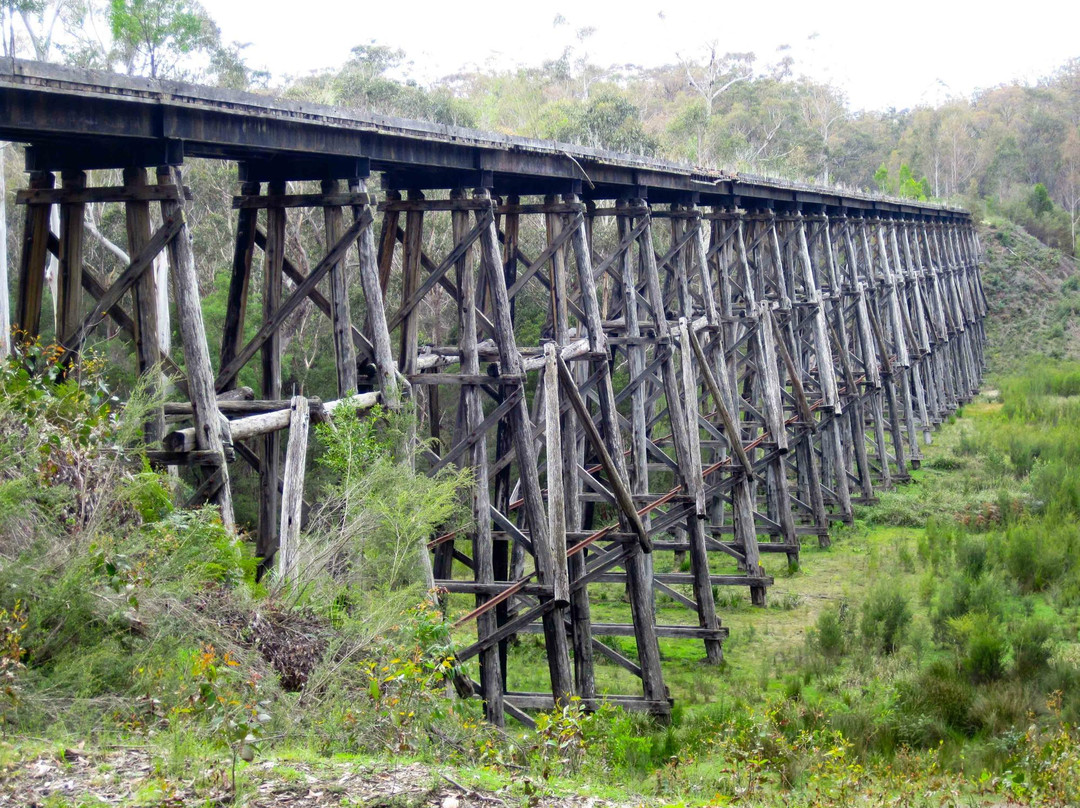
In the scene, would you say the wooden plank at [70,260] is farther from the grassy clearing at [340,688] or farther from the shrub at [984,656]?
the shrub at [984,656]

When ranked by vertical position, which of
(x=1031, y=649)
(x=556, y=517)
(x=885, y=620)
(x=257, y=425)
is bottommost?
(x=885, y=620)

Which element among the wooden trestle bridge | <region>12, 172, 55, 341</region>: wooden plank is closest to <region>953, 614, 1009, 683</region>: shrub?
the wooden trestle bridge

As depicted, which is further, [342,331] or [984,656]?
[984,656]

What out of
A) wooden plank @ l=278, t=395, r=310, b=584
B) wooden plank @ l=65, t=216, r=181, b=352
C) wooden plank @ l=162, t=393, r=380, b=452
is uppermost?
wooden plank @ l=65, t=216, r=181, b=352

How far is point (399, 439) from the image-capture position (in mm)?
6734

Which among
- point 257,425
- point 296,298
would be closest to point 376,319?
point 296,298

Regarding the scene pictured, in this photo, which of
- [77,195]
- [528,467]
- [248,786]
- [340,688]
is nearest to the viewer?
[248,786]

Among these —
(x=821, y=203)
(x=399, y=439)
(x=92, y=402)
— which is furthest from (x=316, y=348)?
(x=92, y=402)

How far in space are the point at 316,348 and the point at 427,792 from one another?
1814cm

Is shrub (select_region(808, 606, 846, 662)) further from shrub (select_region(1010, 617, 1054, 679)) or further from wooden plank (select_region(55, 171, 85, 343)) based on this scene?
wooden plank (select_region(55, 171, 85, 343))

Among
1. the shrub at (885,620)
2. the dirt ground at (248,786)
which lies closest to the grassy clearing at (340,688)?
the dirt ground at (248,786)

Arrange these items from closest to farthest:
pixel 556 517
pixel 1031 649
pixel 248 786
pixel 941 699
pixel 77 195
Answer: pixel 248 786, pixel 77 195, pixel 556 517, pixel 941 699, pixel 1031 649

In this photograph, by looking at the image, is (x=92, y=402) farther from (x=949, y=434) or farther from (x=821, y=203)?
(x=949, y=434)

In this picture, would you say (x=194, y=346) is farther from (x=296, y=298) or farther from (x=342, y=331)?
(x=342, y=331)
